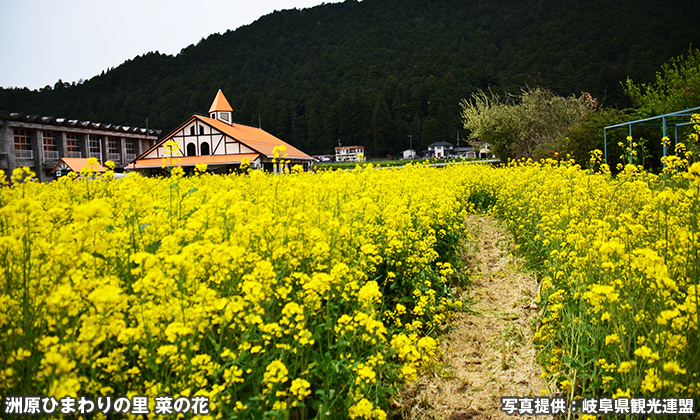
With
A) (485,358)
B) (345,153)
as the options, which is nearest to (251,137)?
(485,358)

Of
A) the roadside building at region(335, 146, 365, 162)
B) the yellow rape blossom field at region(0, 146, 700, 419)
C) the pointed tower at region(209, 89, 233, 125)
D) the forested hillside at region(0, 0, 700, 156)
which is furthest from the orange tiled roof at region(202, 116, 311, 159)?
the roadside building at region(335, 146, 365, 162)

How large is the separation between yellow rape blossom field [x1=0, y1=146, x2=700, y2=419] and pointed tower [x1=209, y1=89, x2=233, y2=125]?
3690 cm

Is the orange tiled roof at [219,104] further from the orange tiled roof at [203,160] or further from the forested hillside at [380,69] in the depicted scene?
the forested hillside at [380,69]

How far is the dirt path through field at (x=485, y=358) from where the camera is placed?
305 cm

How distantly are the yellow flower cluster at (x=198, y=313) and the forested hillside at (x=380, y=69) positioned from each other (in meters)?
58.4

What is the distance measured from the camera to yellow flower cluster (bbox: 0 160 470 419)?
1796mm

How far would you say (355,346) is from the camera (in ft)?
8.98

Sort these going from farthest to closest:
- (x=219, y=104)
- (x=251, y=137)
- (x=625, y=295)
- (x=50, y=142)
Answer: (x=219, y=104), (x=50, y=142), (x=251, y=137), (x=625, y=295)

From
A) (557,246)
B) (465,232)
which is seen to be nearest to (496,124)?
(465,232)

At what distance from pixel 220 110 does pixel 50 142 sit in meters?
16.0

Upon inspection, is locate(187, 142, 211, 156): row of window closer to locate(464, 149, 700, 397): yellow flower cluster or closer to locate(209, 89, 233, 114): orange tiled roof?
locate(209, 89, 233, 114): orange tiled roof

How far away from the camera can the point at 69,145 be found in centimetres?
4100

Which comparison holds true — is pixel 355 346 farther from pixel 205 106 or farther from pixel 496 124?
Answer: pixel 205 106

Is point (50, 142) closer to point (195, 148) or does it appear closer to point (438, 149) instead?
point (195, 148)
